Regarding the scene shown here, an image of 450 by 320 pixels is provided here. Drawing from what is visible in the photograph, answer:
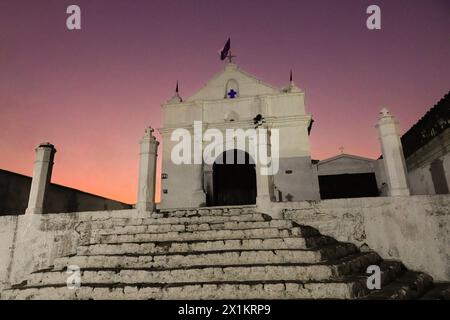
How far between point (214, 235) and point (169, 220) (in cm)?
146

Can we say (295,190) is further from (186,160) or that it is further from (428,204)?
(428,204)

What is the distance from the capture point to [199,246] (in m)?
4.90

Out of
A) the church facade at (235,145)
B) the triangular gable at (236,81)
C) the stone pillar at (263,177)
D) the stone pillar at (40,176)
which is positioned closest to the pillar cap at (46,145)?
the stone pillar at (40,176)

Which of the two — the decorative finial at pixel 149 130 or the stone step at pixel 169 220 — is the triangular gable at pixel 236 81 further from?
the stone step at pixel 169 220

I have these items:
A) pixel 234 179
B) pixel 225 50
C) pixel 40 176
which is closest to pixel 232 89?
pixel 225 50

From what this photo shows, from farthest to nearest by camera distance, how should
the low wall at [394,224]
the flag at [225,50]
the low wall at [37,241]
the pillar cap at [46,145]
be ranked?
the flag at [225,50] → the pillar cap at [46,145] → the low wall at [37,241] → the low wall at [394,224]

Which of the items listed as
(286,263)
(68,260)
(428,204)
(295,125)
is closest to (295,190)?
(295,125)

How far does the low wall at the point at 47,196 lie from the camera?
1205 centimetres

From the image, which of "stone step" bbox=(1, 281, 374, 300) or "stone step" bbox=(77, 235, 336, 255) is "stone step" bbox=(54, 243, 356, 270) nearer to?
"stone step" bbox=(77, 235, 336, 255)

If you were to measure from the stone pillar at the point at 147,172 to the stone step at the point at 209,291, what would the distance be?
114 inches

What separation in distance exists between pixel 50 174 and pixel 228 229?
19.1ft

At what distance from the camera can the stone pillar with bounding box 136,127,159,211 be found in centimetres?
688

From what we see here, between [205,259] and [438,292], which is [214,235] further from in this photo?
[438,292]

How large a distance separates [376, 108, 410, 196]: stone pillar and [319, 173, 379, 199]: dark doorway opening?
32.3 feet
